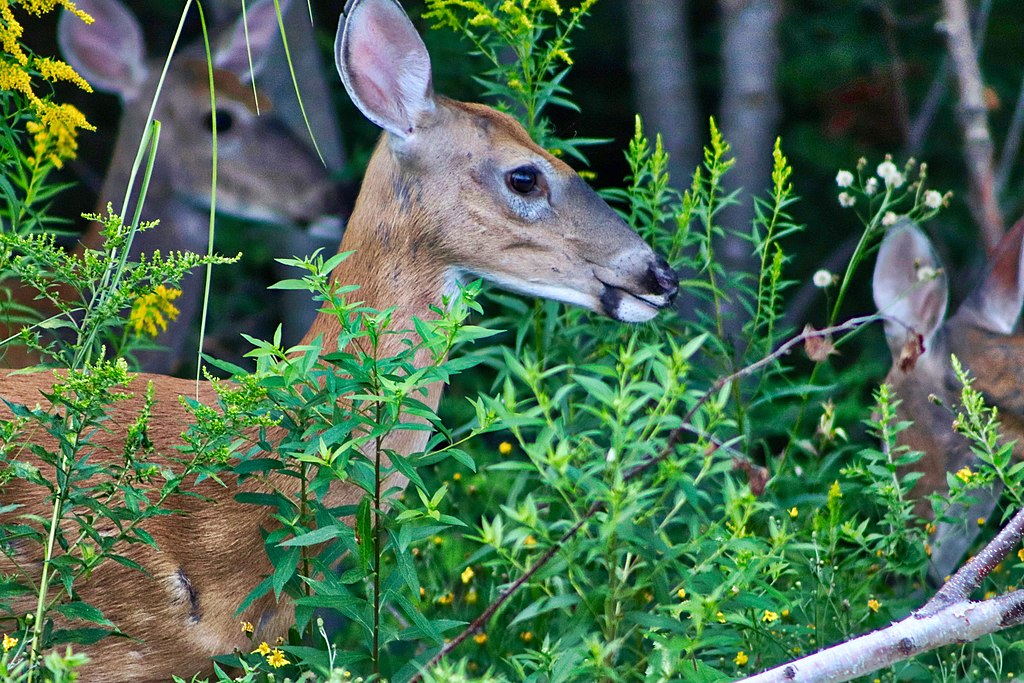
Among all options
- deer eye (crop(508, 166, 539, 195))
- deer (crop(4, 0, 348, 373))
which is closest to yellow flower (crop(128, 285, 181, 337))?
deer eye (crop(508, 166, 539, 195))

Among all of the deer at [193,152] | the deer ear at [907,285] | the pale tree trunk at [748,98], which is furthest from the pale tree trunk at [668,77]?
the deer at [193,152]

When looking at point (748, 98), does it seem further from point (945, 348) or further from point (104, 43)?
point (104, 43)

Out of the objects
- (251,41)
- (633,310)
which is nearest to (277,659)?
(633,310)

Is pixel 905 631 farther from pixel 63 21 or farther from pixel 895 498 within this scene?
pixel 63 21

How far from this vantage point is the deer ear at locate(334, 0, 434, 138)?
314 cm

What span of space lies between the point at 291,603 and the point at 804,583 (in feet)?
4.22

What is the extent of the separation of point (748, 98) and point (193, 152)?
2.12 m

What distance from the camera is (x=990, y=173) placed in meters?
4.65

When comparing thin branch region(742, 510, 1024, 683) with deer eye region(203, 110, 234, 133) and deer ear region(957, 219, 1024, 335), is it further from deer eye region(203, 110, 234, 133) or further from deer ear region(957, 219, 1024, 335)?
deer eye region(203, 110, 234, 133)

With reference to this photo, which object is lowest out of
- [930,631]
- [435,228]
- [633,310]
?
[930,631]

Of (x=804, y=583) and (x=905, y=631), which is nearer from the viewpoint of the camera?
(x=905, y=631)

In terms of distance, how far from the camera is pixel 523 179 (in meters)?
3.16

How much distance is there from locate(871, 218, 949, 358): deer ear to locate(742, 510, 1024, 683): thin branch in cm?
186

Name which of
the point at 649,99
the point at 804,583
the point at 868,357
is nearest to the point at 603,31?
the point at 649,99
